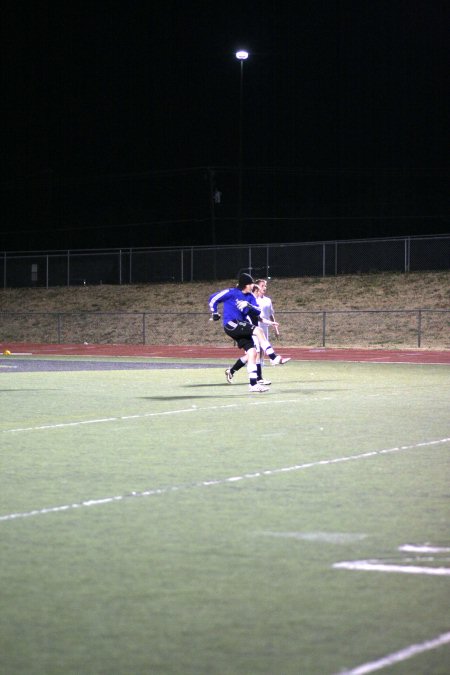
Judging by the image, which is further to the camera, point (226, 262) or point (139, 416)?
point (226, 262)

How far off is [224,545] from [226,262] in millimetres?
49637

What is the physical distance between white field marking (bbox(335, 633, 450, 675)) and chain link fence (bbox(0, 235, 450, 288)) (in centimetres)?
4678

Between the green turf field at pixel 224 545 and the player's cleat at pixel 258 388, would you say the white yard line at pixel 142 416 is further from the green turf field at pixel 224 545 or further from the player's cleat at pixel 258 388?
the player's cleat at pixel 258 388

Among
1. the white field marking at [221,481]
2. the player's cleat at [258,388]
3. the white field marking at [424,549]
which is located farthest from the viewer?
the player's cleat at [258,388]

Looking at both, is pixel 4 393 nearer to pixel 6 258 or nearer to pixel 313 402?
pixel 313 402

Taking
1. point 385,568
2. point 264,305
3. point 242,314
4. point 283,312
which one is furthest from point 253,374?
point 283,312

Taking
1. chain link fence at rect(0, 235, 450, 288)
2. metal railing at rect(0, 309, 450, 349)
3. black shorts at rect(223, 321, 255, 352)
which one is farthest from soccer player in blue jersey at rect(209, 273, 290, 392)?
chain link fence at rect(0, 235, 450, 288)

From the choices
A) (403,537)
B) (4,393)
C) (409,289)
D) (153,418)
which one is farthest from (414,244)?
(403,537)

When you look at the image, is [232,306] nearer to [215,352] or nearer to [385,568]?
[385,568]

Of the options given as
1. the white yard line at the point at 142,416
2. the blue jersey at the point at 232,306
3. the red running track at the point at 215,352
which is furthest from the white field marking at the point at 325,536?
the red running track at the point at 215,352

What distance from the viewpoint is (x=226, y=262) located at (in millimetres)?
56781

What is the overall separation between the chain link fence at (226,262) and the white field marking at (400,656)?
4678 cm

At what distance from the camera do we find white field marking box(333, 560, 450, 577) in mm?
6594

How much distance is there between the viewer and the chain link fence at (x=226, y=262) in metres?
52.3
